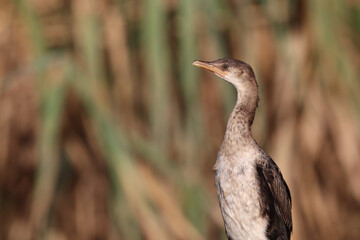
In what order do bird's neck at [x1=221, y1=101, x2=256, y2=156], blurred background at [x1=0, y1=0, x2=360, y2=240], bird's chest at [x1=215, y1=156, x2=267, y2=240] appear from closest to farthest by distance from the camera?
bird's neck at [x1=221, y1=101, x2=256, y2=156], bird's chest at [x1=215, y1=156, x2=267, y2=240], blurred background at [x1=0, y1=0, x2=360, y2=240]

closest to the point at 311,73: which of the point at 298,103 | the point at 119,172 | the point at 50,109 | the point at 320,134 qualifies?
the point at 298,103

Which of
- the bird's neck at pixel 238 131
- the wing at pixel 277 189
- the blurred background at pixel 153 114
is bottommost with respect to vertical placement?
the blurred background at pixel 153 114

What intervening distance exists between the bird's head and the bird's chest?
107 mm

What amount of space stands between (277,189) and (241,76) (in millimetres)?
223

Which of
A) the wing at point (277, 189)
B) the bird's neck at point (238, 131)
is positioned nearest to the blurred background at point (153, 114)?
the wing at point (277, 189)

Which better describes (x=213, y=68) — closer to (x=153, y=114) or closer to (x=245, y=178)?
(x=245, y=178)

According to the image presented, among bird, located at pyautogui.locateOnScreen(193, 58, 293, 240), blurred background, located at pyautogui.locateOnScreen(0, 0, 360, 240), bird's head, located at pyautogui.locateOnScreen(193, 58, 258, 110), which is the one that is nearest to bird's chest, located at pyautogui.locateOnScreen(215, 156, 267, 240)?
bird, located at pyautogui.locateOnScreen(193, 58, 293, 240)

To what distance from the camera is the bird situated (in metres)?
0.90

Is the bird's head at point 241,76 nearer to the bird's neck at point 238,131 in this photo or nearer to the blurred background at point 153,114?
the bird's neck at point 238,131

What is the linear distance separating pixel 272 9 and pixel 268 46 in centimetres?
51

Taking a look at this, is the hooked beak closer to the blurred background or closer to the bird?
the bird

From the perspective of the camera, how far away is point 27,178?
9.68 feet

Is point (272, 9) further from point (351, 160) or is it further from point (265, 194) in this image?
point (265, 194)

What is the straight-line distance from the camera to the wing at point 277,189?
3.40ft
